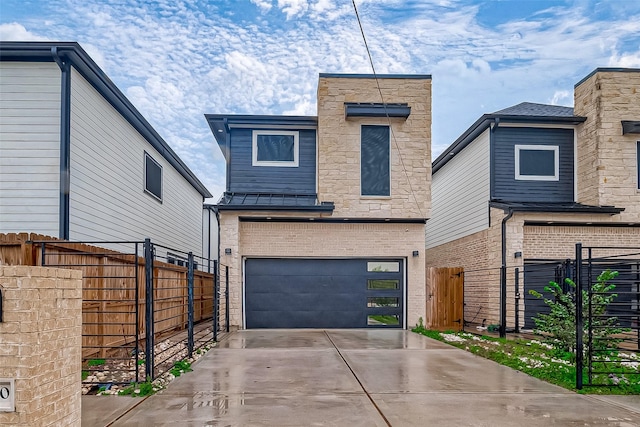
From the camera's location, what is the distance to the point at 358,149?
1442cm

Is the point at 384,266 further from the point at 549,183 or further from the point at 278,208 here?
the point at 549,183

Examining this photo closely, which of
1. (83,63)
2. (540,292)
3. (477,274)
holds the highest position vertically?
(83,63)

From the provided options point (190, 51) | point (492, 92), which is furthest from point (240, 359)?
point (492, 92)

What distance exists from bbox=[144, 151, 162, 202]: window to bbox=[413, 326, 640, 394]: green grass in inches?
358

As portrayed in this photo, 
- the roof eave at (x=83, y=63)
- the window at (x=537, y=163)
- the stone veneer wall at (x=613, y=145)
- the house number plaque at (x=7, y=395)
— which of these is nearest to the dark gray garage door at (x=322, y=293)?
the window at (x=537, y=163)

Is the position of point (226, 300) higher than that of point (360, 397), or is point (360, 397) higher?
point (226, 300)

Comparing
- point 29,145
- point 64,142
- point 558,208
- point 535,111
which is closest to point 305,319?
point 558,208

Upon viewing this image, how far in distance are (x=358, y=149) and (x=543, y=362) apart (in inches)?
313

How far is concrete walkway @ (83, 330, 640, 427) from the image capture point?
5.24 meters

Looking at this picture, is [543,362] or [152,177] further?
[152,177]

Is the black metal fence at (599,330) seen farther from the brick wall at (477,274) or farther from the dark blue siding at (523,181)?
the dark blue siding at (523,181)

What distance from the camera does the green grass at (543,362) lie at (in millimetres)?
6727

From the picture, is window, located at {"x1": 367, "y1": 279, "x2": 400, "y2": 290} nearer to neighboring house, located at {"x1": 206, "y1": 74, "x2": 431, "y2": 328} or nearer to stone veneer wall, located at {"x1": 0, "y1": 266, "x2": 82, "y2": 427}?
neighboring house, located at {"x1": 206, "y1": 74, "x2": 431, "y2": 328}

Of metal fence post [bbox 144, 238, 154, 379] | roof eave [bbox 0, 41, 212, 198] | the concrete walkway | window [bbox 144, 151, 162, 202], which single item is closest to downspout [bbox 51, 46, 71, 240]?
roof eave [bbox 0, 41, 212, 198]
